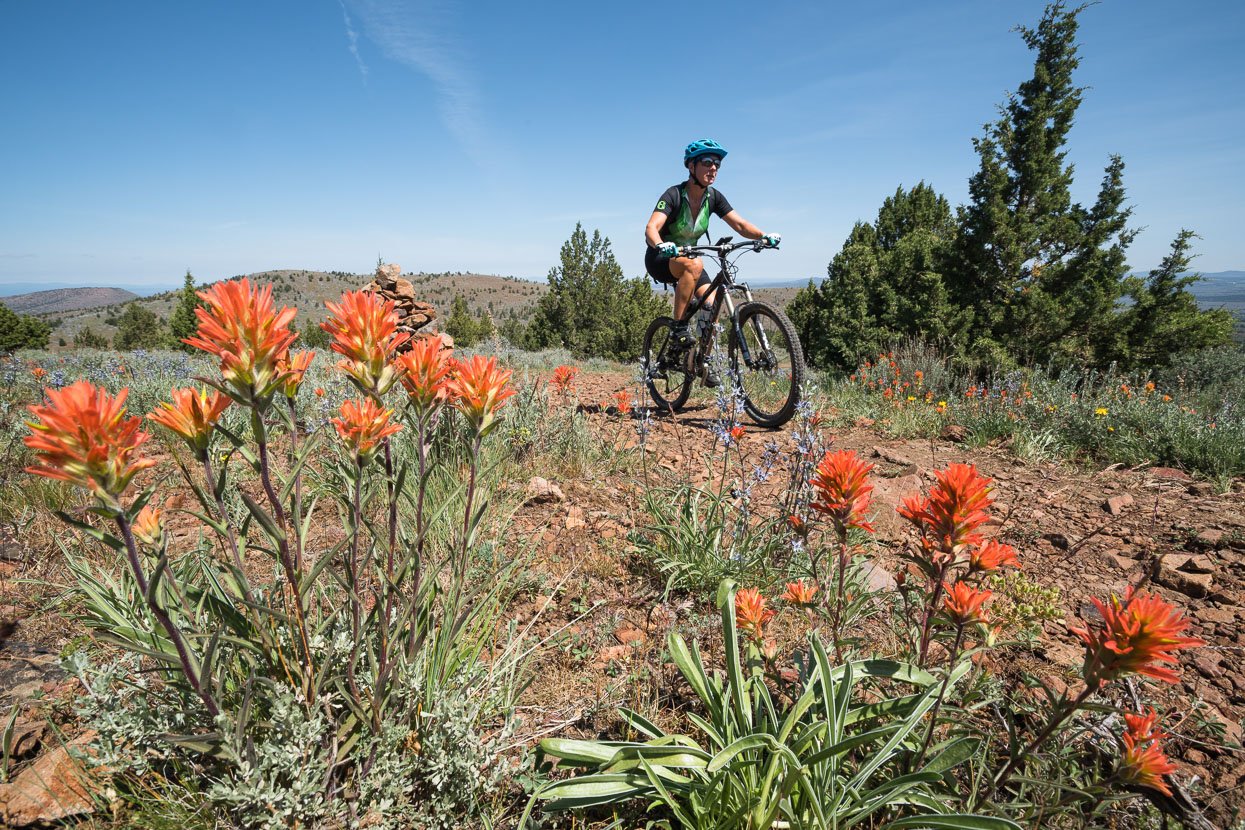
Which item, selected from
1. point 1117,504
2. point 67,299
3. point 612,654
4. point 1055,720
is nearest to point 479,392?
point 612,654

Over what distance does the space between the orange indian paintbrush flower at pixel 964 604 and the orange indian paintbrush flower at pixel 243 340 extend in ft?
4.65

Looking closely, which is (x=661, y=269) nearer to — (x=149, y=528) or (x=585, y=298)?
(x=149, y=528)

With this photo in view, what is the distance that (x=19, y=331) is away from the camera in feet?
97.1

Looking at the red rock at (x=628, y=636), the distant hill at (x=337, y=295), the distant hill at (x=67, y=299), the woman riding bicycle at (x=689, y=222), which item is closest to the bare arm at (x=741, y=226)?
the woman riding bicycle at (x=689, y=222)

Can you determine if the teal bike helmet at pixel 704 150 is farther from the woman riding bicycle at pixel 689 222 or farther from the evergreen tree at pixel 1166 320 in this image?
the evergreen tree at pixel 1166 320

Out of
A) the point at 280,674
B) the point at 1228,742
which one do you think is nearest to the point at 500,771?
the point at 280,674

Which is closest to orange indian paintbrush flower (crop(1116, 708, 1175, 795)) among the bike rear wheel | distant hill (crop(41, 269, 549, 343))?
the bike rear wheel

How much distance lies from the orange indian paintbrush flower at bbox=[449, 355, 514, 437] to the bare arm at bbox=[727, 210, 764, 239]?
4323 millimetres

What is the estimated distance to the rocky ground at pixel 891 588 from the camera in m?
1.55

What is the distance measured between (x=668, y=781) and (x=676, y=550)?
1.18 meters

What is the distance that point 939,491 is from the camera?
113 cm

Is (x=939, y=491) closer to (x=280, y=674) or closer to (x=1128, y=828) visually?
(x=1128, y=828)

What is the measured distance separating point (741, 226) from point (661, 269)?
2.96ft

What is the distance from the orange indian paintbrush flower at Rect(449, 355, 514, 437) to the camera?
120cm
